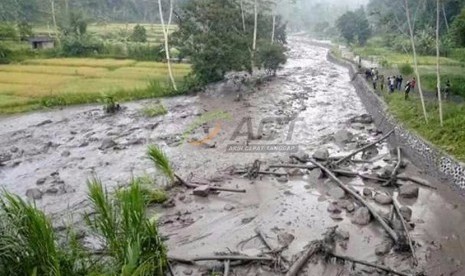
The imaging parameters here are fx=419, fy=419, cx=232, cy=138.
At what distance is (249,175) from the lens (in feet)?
60.3

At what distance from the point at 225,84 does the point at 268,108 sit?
9.71m

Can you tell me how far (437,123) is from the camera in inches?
782

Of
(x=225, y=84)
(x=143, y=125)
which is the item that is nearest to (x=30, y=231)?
(x=143, y=125)

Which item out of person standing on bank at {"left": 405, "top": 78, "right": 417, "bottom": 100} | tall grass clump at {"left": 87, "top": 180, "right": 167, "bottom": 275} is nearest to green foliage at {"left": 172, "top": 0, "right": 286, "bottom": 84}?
person standing on bank at {"left": 405, "top": 78, "right": 417, "bottom": 100}

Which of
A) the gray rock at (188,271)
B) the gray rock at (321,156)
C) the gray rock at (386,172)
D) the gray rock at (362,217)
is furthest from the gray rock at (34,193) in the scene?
the gray rock at (386,172)

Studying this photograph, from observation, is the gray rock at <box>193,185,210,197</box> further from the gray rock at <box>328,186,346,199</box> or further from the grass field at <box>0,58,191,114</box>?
the grass field at <box>0,58,191,114</box>

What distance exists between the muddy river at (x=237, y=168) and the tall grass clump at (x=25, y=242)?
16.1ft

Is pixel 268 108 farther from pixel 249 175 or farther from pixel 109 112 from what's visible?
pixel 249 175

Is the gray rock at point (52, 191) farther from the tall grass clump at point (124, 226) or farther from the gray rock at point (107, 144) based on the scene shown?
the tall grass clump at point (124, 226)

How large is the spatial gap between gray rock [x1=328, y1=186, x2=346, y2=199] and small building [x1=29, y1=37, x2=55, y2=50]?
50.8m

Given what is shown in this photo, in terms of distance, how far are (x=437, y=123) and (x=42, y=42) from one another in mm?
53759

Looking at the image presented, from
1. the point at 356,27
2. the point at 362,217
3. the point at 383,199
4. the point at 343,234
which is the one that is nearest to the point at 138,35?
the point at 356,27

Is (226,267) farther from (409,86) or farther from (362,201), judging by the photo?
(409,86)

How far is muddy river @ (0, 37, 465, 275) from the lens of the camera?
13.1 metres
